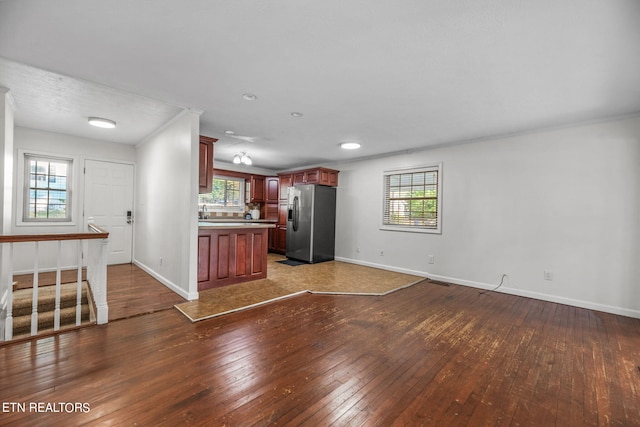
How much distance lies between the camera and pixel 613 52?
2061 millimetres

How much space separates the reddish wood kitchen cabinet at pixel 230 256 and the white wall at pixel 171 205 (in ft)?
1.13

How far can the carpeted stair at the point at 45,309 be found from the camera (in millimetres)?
3070

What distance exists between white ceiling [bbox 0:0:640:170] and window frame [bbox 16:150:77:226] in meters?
0.91

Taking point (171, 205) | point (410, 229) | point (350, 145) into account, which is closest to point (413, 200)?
point (410, 229)


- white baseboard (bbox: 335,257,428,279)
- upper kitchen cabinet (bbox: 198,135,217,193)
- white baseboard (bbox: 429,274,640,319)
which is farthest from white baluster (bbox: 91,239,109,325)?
white baseboard (bbox: 429,274,640,319)

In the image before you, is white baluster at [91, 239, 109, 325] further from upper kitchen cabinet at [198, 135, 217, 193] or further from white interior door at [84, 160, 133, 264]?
white interior door at [84, 160, 133, 264]

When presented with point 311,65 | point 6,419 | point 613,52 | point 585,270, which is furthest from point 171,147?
point 585,270

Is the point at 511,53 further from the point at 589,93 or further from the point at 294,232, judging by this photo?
the point at 294,232

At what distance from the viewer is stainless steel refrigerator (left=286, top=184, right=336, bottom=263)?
19.9 feet

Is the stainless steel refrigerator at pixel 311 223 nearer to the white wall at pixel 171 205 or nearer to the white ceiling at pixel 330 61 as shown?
the white ceiling at pixel 330 61

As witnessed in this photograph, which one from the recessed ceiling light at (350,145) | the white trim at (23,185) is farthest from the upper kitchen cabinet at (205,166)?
the white trim at (23,185)

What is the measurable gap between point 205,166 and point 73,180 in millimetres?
2849

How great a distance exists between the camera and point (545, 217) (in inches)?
150

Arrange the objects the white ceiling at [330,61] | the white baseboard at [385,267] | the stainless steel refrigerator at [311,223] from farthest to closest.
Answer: the stainless steel refrigerator at [311,223] < the white baseboard at [385,267] < the white ceiling at [330,61]
